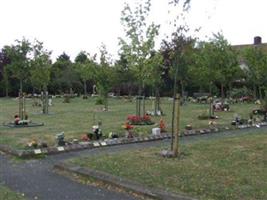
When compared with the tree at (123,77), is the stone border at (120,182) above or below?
below

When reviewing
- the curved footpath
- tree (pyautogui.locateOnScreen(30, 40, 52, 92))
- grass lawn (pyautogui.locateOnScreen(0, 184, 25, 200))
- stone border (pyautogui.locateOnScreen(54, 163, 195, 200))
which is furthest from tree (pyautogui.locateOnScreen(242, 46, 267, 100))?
grass lawn (pyautogui.locateOnScreen(0, 184, 25, 200))

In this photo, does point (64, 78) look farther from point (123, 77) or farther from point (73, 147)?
point (73, 147)

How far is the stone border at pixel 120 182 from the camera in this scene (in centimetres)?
754

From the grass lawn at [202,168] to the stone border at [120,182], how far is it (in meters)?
0.22

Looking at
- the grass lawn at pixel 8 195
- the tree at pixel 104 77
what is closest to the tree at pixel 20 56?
the tree at pixel 104 77

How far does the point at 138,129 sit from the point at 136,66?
539 cm

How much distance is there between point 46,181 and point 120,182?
166 centimetres

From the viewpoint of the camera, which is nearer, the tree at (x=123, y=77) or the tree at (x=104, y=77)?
the tree at (x=104, y=77)

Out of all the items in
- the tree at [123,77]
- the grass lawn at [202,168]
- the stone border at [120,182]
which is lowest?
the stone border at [120,182]

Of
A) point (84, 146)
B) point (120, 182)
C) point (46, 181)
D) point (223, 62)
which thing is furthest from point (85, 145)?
point (223, 62)

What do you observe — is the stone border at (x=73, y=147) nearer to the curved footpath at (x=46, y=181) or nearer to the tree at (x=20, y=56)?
the curved footpath at (x=46, y=181)

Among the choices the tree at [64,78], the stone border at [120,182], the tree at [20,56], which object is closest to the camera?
the stone border at [120,182]

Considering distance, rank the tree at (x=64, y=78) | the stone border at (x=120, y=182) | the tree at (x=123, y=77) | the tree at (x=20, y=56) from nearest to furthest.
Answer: the stone border at (x=120, y=182)
the tree at (x=20, y=56)
the tree at (x=123, y=77)
the tree at (x=64, y=78)

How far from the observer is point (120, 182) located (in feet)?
28.1
